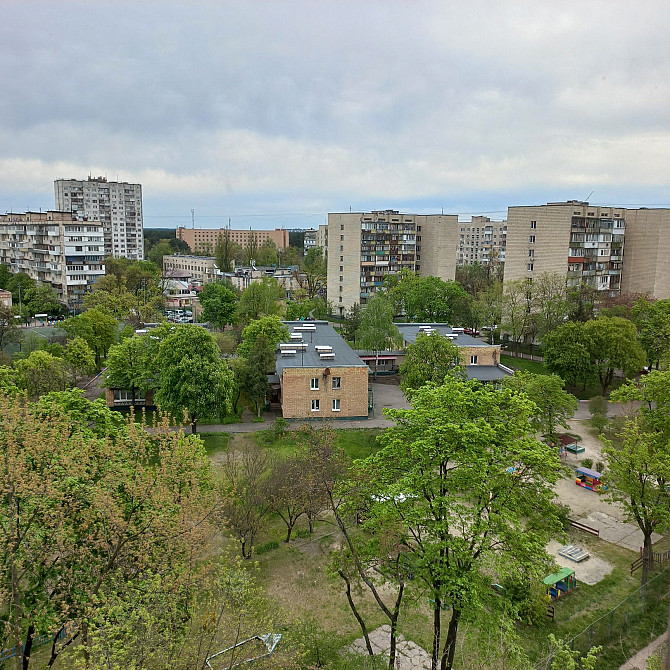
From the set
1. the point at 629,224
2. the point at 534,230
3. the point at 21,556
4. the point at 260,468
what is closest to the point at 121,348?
the point at 260,468

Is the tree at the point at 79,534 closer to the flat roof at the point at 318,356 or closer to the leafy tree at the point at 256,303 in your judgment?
the flat roof at the point at 318,356

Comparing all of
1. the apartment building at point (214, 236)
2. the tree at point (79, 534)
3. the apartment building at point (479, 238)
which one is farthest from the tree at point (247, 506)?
the apartment building at point (214, 236)

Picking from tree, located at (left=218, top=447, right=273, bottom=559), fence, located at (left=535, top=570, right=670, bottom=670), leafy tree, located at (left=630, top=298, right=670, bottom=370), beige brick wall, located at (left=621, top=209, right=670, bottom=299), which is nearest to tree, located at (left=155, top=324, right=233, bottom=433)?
tree, located at (left=218, top=447, right=273, bottom=559)

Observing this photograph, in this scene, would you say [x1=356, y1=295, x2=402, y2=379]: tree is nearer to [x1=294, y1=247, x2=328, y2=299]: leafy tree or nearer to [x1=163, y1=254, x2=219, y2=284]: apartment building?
[x1=294, y1=247, x2=328, y2=299]: leafy tree

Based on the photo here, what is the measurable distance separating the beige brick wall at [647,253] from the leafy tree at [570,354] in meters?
18.5

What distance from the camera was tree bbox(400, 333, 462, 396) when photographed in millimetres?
25234

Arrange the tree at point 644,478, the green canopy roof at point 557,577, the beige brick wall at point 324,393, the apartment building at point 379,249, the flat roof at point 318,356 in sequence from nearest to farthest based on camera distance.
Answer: the green canopy roof at point 557,577
the tree at point 644,478
the beige brick wall at point 324,393
the flat roof at point 318,356
the apartment building at point 379,249

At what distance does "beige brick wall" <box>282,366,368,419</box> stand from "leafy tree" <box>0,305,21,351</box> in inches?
805

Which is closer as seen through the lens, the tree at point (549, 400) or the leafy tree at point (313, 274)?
the tree at point (549, 400)

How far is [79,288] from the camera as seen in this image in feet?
195

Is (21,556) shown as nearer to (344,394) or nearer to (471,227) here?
(344,394)

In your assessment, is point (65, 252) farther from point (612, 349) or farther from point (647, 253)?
point (647, 253)

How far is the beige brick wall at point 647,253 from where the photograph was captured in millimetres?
45781

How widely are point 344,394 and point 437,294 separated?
21366 millimetres
